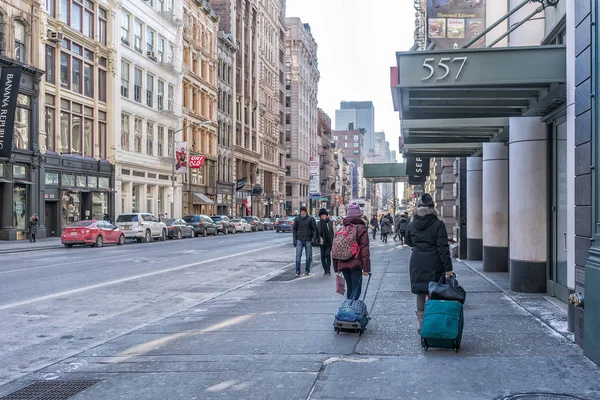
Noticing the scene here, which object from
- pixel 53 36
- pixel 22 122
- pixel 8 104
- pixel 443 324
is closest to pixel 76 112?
pixel 53 36

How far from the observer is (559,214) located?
37.5ft

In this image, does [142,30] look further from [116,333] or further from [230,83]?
[116,333]

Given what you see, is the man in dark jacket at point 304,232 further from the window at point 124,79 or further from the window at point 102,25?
the window at point 124,79

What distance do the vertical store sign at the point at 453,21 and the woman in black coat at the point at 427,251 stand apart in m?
9.45

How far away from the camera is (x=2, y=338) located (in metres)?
8.82

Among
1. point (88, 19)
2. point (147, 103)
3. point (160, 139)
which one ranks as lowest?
point (160, 139)

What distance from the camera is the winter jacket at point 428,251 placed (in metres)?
7.99

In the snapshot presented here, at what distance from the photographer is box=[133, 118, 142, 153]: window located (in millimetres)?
49706

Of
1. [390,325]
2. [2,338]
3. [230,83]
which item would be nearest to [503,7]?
[390,325]

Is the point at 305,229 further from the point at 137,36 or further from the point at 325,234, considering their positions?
the point at 137,36

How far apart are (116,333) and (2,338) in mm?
1461

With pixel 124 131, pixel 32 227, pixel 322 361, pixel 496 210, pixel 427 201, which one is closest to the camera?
pixel 322 361

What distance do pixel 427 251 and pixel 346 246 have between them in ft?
3.91

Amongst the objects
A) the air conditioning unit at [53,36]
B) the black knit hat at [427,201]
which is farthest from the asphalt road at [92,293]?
the air conditioning unit at [53,36]
